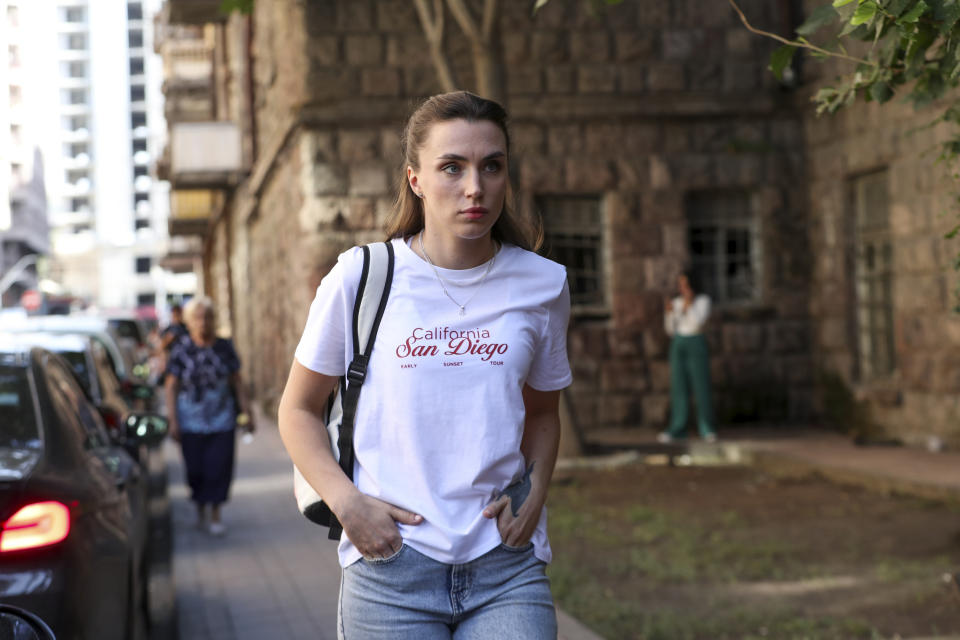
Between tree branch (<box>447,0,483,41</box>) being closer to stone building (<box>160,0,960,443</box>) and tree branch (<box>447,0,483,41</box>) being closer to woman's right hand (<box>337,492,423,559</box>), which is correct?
stone building (<box>160,0,960,443</box>)

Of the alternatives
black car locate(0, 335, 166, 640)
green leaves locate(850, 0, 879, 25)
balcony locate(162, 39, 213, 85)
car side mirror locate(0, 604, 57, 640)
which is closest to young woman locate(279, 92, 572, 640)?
green leaves locate(850, 0, 879, 25)

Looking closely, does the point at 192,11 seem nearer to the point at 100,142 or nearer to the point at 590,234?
the point at 590,234

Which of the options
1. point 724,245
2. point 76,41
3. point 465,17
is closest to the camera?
point 465,17

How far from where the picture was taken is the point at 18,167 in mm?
108688

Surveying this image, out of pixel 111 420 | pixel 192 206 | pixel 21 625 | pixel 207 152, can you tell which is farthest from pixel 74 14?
pixel 21 625

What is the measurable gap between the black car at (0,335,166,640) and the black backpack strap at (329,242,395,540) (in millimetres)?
1419

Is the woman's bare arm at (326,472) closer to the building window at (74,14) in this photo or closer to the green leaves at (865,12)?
the green leaves at (865,12)

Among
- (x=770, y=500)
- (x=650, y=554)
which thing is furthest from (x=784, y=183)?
(x=650, y=554)

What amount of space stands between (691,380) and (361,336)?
11892mm

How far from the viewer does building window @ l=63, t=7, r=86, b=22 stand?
12481cm

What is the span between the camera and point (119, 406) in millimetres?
9672

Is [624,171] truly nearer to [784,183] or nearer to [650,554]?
[784,183]

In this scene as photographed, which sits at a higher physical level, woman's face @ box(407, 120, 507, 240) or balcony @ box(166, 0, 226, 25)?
balcony @ box(166, 0, 226, 25)

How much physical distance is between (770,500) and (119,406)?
512 cm
